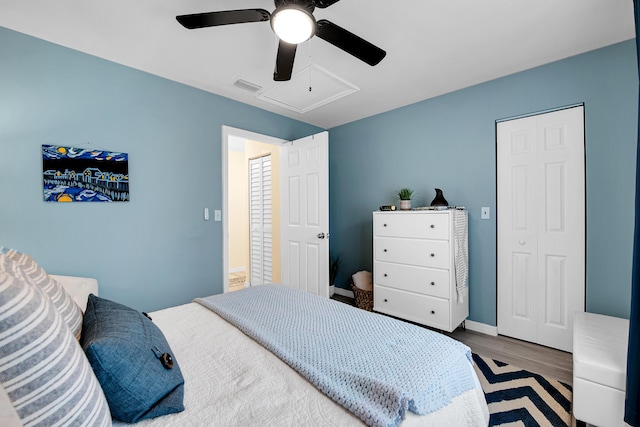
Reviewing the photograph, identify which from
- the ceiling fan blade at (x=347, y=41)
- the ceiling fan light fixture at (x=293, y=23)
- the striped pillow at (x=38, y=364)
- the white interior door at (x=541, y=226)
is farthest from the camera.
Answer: the white interior door at (x=541, y=226)

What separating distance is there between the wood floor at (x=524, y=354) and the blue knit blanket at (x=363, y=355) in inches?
56.0

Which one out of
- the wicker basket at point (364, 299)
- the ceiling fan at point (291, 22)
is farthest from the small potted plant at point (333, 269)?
the ceiling fan at point (291, 22)

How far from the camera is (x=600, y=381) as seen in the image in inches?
57.5

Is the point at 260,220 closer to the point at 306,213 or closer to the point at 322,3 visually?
the point at 306,213

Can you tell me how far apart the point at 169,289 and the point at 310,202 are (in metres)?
1.71

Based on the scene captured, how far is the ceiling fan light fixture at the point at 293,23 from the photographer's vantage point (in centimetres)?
135

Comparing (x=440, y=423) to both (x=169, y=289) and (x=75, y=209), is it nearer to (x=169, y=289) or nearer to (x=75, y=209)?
(x=169, y=289)

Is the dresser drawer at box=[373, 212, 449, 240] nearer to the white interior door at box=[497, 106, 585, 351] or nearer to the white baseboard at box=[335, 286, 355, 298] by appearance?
the white interior door at box=[497, 106, 585, 351]

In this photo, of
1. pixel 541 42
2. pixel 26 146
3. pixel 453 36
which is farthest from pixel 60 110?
pixel 541 42

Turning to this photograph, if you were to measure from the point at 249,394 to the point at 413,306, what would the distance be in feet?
7.20

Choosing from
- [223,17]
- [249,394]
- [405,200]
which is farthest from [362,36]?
[249,394]

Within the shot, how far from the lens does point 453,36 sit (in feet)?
6.70

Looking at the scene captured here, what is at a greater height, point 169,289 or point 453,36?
point 453,36

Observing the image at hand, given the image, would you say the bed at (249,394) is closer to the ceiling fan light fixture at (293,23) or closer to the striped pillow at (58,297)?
the striped pillow at (58,297)
